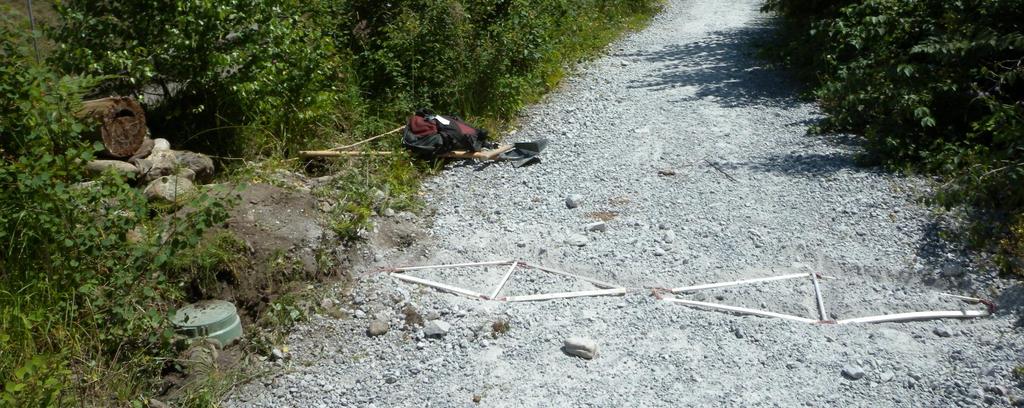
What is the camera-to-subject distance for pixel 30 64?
209 inches

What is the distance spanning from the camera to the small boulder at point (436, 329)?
17.9ft

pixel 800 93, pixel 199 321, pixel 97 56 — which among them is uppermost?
pixel 97 56

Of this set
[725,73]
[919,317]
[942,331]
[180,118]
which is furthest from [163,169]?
[725,73]

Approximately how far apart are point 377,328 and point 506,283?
102cm

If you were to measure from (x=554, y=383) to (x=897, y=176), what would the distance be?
427 centimetres

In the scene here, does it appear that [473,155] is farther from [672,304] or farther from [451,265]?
[672,304]

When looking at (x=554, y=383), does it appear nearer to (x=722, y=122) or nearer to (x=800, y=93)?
(x=722, y=122)

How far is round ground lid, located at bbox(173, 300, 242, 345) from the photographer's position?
16.8 feet

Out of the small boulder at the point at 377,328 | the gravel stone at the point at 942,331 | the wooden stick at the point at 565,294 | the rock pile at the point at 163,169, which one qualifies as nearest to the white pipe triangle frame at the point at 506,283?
the wooden stick at the point at 565,294

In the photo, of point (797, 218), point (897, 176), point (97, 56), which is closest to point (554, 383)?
point (797, 218)

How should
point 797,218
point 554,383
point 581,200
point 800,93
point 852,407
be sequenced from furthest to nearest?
point 800,93
point 581,200
point 797,218
point 554,383
point 852,407

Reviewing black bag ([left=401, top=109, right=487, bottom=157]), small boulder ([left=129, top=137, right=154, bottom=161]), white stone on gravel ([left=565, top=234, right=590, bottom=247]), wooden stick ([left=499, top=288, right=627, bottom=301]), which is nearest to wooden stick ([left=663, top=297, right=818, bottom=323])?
wooden stick ([left=499, top=288, right=627, bottom=301])

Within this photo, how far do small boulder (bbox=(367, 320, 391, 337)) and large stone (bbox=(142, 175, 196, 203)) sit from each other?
1769 millimetres

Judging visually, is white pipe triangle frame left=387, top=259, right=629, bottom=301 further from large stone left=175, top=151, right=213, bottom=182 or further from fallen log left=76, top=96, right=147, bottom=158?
fallen log left=76, top=96, right=147, bottom=158
